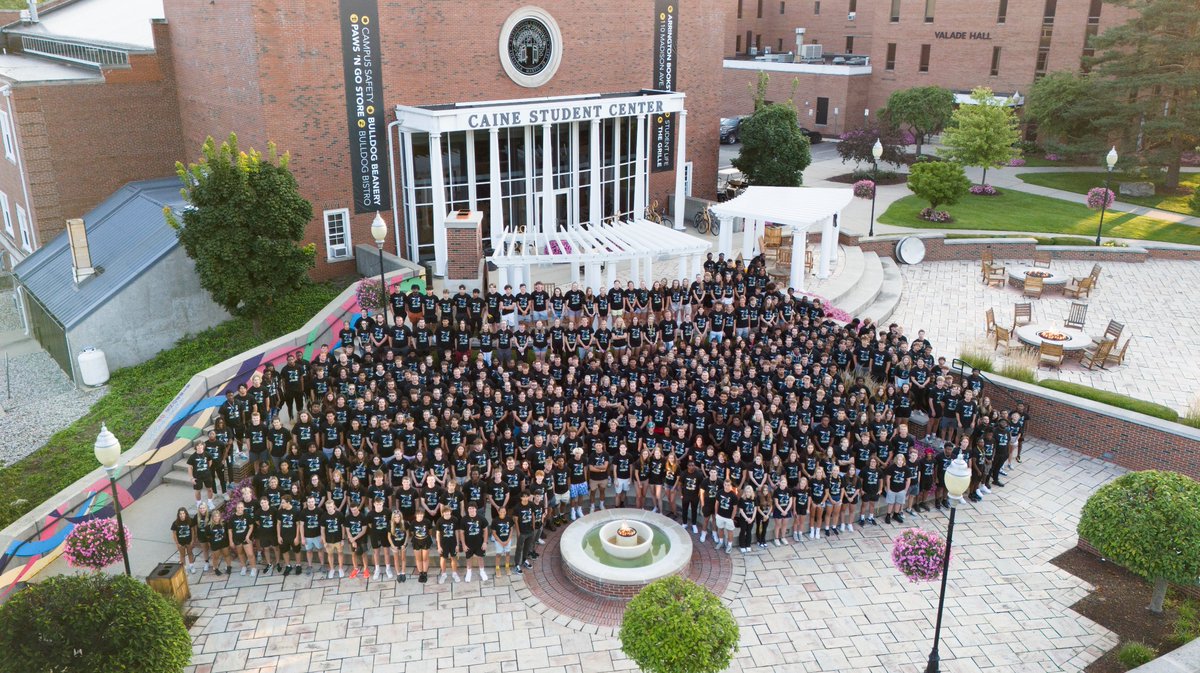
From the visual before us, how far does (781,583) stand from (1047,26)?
164 feet

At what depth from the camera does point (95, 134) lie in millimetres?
30641

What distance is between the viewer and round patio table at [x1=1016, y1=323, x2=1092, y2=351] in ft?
75.3

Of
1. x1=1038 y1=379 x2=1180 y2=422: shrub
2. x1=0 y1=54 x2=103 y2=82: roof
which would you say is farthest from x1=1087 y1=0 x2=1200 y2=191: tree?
x1=0 y1=54 x2=103 y2=82: roof

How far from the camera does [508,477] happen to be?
50.7 ft

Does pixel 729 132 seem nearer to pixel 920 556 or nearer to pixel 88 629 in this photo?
pixel 920 556

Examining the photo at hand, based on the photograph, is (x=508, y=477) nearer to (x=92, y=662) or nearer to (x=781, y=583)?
(x=781, y=583)

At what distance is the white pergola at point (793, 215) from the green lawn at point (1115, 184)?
2214cm

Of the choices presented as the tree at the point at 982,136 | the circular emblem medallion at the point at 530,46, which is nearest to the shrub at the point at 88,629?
the circular emblem medallion at the point at 530,46

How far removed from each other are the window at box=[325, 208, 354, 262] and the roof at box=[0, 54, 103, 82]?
10.4 meters

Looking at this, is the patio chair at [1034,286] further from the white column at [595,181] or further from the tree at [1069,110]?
the tree at [1069,110]

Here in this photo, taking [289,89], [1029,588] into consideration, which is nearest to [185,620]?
[1029,588]

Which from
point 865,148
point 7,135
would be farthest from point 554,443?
point 865,148

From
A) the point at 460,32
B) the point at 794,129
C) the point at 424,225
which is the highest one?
the point at 460,32

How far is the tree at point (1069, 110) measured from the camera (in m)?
47.0
